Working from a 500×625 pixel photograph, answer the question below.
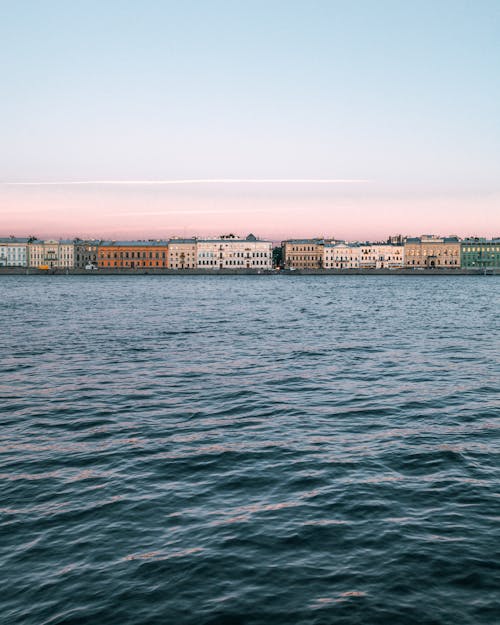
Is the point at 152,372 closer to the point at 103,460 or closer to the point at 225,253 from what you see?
the point at 103,460

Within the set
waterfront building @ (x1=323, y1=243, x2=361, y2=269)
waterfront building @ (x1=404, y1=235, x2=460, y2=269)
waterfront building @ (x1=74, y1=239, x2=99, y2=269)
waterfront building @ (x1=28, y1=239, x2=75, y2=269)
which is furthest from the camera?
waterfront building @ (x1=323, y1=243, x2=361, y2=269)

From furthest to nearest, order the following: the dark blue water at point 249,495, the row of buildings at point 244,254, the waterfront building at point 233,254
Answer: the waterfront building at point 233,254 → the row of buildings at point 244,254 → the dark blue water at point 249,495

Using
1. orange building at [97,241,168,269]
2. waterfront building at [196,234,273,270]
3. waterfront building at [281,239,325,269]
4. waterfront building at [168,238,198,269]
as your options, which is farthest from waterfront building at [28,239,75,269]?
waterfront building at [281,239,325,269]

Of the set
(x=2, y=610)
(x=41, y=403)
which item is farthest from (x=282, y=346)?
(x=2, y=610)

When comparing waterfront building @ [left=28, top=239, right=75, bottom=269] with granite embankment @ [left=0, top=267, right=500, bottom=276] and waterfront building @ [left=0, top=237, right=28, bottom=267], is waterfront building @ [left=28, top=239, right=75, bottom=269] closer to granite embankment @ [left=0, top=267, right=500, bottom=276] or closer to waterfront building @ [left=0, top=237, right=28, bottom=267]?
waterfront building @ [left=0, top=237, right=28, bottom=267]

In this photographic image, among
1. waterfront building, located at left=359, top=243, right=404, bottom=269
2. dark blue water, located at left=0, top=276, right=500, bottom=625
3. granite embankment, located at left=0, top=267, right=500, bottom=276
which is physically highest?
waterfront building, located at left=359, top=243, right=404, bottom=269

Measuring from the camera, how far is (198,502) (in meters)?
7.84

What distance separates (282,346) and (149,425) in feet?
40.5

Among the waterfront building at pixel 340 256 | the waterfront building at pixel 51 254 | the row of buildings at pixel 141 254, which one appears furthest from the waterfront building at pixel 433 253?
the waterfront building at pixel 51 254

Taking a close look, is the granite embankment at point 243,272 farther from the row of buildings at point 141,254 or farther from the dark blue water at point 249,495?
the dark blue water at point 249,495

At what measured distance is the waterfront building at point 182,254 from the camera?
472 feet

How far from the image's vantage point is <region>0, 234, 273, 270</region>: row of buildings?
144250 millimetres

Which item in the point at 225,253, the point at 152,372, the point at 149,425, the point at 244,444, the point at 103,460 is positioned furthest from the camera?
the point at 225,253

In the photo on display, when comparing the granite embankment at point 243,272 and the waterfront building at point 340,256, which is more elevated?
the waterfront building at point 340,256
